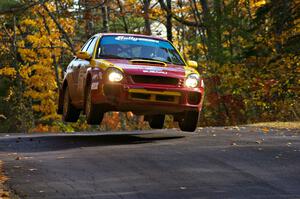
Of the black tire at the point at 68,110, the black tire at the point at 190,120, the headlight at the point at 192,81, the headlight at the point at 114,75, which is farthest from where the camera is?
the black tire at the point at 68,110

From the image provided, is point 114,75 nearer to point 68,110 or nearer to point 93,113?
point 93,113

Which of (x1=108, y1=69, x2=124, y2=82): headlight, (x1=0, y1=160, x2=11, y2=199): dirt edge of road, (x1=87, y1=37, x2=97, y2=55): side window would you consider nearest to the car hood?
(x1=108, y1=69, x2=124, y2=82): headlight

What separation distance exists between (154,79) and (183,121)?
173cm

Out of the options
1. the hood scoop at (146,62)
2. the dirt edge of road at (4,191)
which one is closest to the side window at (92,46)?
the hood scoop at (146,62)

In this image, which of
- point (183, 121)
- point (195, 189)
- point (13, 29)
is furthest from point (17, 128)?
point (195, 189)

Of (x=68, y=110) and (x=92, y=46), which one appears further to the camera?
(x=68, y=110)

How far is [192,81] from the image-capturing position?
1302 cm

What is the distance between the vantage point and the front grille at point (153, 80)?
12.6 m

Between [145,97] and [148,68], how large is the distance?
52 cm

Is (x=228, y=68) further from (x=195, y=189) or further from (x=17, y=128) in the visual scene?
(x=195, y=189)

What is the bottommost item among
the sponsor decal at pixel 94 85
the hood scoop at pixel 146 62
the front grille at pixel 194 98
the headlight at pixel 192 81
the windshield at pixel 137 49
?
the front grille at pixel 194 98

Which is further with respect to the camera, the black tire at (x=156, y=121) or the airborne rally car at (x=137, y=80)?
the black tire at (x=156, y=121)

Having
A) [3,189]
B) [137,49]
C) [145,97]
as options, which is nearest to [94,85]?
[145,97]

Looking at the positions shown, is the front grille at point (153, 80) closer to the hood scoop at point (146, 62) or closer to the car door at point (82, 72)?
the hood scoop at point (146, 62)
